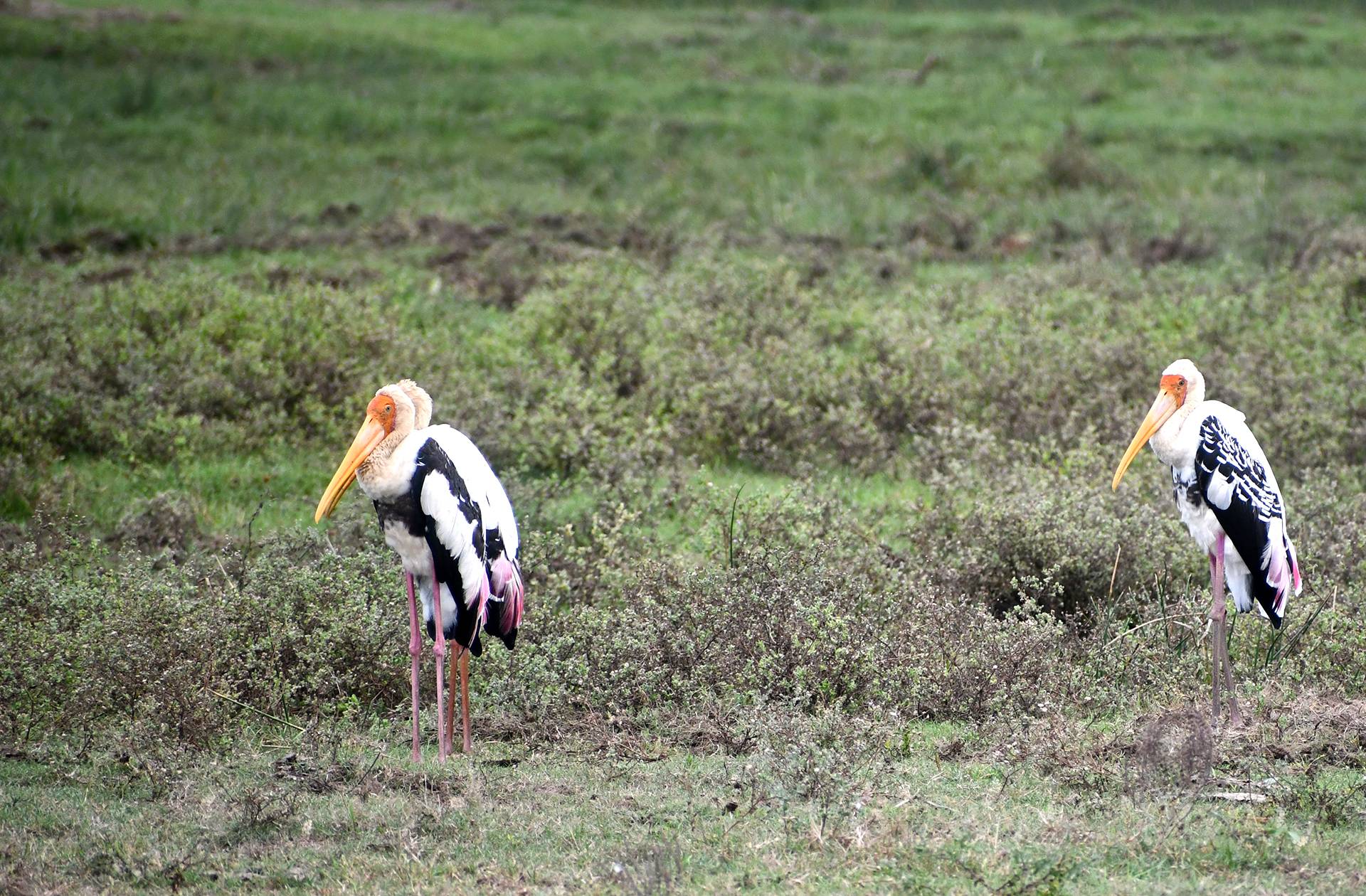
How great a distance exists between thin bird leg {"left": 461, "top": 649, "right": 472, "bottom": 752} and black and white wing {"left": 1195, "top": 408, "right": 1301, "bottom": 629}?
2645 mm

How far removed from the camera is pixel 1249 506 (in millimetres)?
5242

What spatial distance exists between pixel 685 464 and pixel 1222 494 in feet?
10.7

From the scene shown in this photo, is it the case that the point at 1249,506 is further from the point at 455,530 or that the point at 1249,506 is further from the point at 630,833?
the point at 455,530

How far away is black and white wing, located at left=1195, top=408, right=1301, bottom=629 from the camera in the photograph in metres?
5.25

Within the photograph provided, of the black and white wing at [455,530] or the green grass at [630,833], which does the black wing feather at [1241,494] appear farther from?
the black and white wing at [455,530]

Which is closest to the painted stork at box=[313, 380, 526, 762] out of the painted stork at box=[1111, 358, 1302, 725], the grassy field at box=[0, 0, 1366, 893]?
the grassy field at box=[0, 0, 1366, 893]

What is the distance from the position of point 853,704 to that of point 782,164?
374 inches

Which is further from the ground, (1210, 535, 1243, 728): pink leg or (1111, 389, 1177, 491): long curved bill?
(1111, 389, 1177, 491): long curved bill

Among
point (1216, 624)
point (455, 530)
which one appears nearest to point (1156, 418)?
point (1216, 624)

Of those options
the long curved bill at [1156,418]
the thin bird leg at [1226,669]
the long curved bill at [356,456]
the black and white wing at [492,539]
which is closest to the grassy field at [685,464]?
the thin bird leg at [1226,669]

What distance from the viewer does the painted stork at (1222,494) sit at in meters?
5.25

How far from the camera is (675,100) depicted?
16.0m

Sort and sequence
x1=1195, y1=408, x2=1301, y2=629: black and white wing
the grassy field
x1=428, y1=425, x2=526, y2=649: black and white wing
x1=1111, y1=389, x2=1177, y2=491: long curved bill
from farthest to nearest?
x1=1111, y1=389, x2=1177, y2=491: long curved bill → x1=1195, y1=408, x2=1301, y2=629: black and white wing → x1=428, y1=425, x2=526, y2=649: black and white wing → the grassy field

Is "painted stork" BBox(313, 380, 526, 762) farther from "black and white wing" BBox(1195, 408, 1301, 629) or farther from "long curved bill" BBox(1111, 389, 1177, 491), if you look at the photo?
"black and white wing" BBox(1195, 408, 1301, 629)
